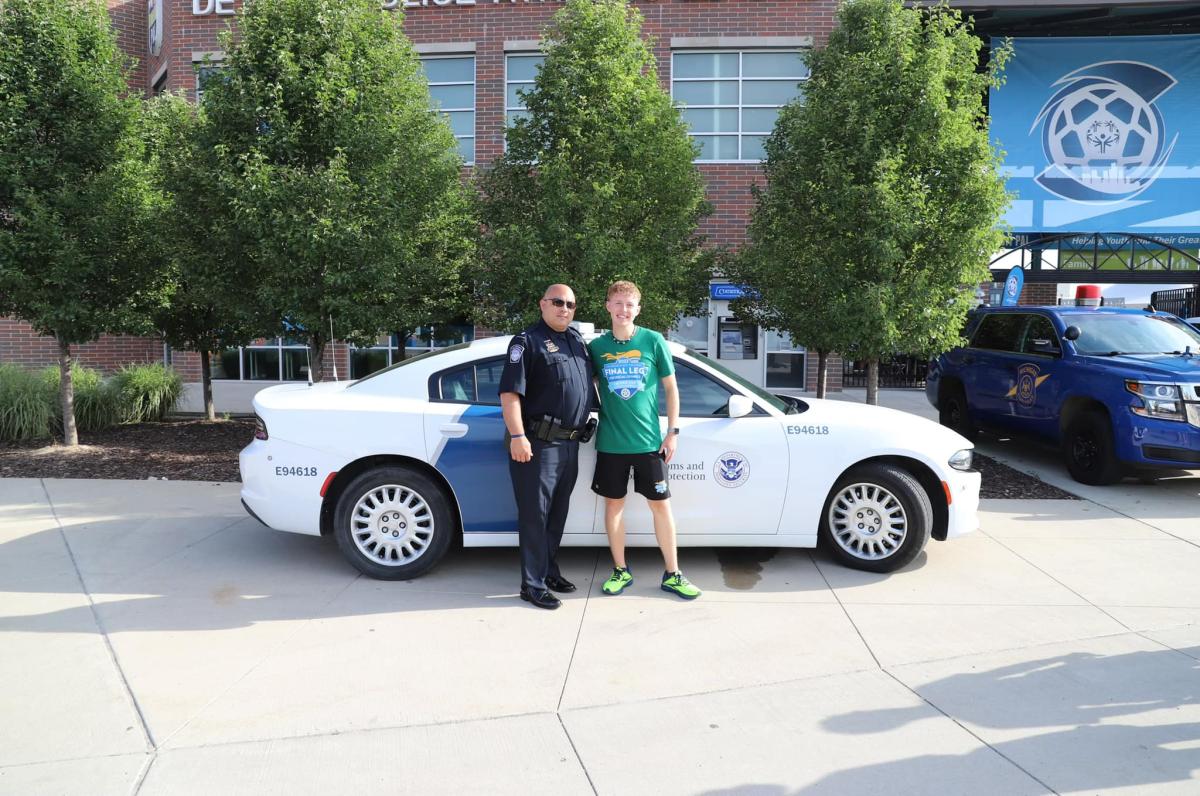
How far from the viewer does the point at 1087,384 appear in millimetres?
8180

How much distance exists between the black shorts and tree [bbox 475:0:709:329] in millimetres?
3566

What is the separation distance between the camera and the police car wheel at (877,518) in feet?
16.8

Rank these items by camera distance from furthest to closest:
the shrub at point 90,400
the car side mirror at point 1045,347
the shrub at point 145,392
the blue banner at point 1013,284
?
1. the blue banner at point 1013,284
2. the shrub at point 145,392
3. the shrub at point 90,400
4. the car side mirror at point 1045,347

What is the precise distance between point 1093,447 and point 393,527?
6.98 m

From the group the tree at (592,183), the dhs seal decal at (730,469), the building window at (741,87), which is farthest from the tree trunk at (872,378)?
the building window at (741,87)

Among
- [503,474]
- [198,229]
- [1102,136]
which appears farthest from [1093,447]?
[1102,136]

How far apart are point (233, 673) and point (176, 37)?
57.5 ft

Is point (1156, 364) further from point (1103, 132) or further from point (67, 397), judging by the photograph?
point (67, 397)

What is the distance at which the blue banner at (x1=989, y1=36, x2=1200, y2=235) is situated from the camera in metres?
16.6

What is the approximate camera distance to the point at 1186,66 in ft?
54.4

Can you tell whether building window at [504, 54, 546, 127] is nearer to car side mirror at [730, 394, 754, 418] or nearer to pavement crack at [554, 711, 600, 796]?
car side mirror at [730, 394, 754, 418]

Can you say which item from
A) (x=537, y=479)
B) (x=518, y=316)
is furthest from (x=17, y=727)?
(x=518, y=316)

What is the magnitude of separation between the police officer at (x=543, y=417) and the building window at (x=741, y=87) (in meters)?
12.4

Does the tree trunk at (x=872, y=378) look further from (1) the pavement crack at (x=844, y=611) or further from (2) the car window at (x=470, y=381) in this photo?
(2) the car window at (x=470, y=381)
